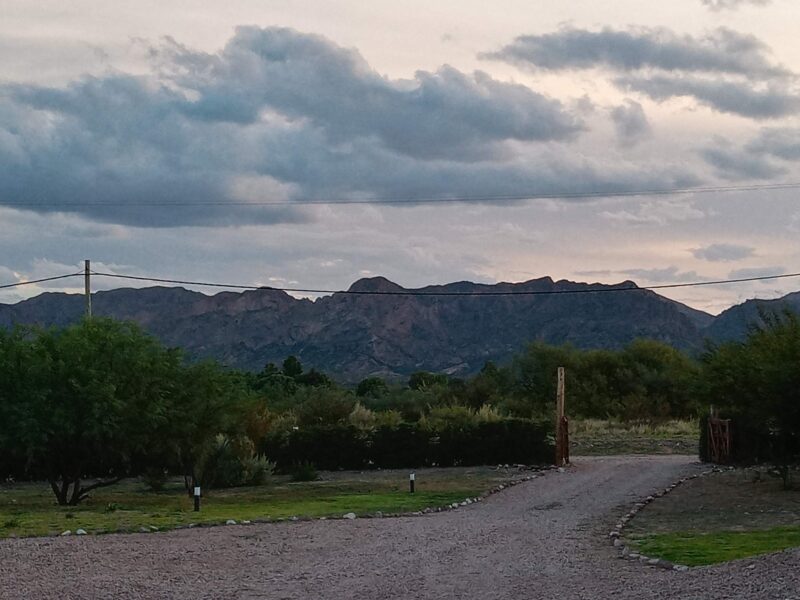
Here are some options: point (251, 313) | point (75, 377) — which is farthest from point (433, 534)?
point (251, 313)

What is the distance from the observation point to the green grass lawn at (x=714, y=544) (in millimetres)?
15656

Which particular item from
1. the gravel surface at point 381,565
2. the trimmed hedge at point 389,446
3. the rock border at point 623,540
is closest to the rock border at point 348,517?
the gravel surface at point 381,565

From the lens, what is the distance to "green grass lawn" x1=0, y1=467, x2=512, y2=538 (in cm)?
2248

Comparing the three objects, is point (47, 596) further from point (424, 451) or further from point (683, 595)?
point (424, 451)

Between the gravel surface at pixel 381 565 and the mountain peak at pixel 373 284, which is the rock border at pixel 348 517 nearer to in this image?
the gravel surface at pixel 381 565

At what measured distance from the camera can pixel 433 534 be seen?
20.5 m

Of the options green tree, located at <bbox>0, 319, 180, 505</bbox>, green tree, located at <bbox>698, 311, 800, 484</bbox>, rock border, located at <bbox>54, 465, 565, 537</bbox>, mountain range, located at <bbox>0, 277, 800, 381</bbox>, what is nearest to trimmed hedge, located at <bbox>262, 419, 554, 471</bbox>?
rock border, located at <bbox>54, 465, 565, 537</bbox>

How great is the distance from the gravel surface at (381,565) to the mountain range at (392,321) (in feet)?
357

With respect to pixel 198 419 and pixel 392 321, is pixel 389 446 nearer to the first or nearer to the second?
pixel 198 419

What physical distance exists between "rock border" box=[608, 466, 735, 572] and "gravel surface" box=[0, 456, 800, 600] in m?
0.22

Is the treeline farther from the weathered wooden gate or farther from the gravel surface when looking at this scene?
the gravel surface

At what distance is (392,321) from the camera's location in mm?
151750

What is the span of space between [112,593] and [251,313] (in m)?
149

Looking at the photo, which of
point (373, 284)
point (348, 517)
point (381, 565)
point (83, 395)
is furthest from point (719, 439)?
point (373, 284)
